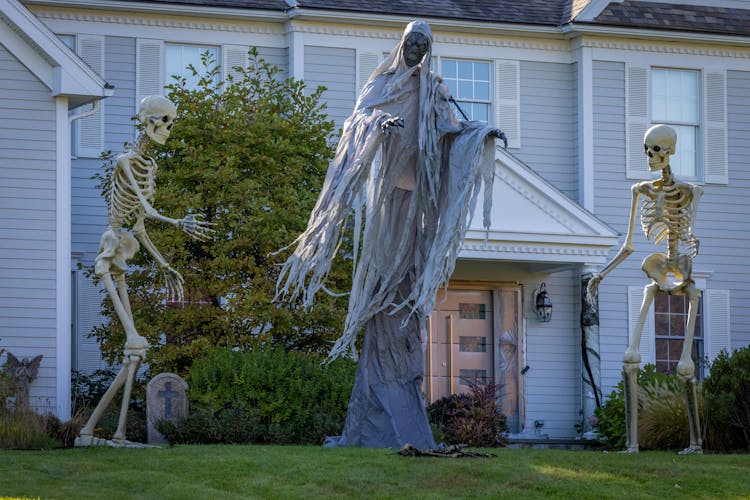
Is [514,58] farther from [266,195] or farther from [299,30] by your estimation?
[266,195]

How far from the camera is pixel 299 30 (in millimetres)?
21172

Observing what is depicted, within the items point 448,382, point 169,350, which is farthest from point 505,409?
point 169,350

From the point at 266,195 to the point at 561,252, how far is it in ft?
17.8

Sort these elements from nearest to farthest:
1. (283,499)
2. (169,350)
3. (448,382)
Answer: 1. (283,499)
2. (169,350)
3. (448,382)

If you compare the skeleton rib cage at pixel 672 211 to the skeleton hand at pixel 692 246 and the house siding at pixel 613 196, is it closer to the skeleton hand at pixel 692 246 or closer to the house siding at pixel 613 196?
the skeleton hand at pixel 692 246

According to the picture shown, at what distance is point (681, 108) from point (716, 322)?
3625 mm

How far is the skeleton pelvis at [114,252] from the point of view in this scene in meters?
12.7

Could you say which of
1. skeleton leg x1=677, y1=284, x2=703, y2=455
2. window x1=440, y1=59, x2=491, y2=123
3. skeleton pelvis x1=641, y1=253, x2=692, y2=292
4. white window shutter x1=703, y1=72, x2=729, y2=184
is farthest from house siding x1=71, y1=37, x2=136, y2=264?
skeleton leg x1=677, y1=284, x2=703, y2=455

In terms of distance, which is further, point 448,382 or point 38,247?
point 448,382

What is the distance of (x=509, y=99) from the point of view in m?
22.3

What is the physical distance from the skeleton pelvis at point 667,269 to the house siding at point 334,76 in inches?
348

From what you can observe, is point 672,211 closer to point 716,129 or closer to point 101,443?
point 101,443

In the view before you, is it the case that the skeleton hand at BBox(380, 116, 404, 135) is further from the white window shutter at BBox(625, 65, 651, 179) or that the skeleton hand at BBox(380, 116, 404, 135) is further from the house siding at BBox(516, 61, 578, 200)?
the white window shutter at BBox(625, 65, 651, 179)

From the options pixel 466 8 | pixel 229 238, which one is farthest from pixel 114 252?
pixel 466 8
